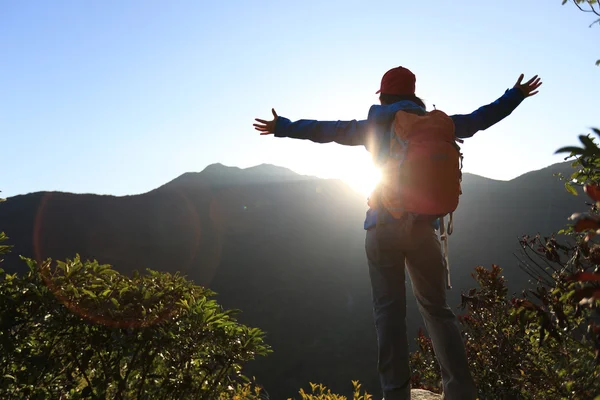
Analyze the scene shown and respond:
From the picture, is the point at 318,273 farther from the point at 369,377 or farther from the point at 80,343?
the point at 80,343

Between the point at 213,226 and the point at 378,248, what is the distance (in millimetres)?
44779

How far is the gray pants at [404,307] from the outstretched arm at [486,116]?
908mm

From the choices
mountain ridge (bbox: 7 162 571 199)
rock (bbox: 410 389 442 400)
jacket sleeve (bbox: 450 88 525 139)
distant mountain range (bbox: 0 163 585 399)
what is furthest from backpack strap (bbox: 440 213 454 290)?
mountain ridge (bbox: 7 162 571 199)

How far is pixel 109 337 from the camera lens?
89.6 inches

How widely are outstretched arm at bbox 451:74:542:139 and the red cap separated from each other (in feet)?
1.33

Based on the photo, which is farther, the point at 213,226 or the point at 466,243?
the point at 213,226

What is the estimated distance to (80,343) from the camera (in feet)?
7.73

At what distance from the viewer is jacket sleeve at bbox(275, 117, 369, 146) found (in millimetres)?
2896

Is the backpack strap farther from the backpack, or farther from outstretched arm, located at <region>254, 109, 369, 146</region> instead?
outstretched arm, located at <region>254, 109, 369, 146</region>

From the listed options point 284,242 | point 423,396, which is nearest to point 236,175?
point 284,242

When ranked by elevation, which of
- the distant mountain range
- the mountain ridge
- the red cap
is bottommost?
the distant mountain range

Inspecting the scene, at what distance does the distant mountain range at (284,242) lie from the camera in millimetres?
35906

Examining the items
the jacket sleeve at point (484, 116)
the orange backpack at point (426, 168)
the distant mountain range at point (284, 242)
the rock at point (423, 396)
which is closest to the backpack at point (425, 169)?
the orange backpack at point (426, 168)

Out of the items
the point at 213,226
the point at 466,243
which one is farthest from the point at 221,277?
the point at 466,243
